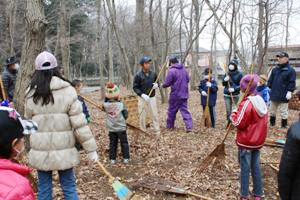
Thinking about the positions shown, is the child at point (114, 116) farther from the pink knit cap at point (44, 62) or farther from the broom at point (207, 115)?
the broom at point (207, 115)

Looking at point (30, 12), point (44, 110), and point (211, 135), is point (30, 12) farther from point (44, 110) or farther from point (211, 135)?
point (211, 135)

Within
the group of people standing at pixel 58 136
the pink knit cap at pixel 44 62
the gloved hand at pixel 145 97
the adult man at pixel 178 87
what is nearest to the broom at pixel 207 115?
the adult man at pixel 178 87

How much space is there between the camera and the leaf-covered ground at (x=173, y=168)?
4.47 metres

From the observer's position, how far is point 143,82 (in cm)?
757

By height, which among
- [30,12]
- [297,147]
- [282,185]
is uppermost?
[30,12]

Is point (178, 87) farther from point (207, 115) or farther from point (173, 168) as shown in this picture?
point (173, 168)

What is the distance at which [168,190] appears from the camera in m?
4.34

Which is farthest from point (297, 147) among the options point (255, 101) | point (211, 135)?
point (211, 135)

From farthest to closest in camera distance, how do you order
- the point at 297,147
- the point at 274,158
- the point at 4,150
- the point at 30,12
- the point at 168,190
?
the point at 274,158 → the point at 30,12 → the point at 168,190 → the point at 297,147 → the point at 4,150

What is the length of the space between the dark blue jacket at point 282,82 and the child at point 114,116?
475cm

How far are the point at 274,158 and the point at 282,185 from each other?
13.0 feet

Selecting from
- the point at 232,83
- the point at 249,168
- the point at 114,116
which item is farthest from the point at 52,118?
the point at 232,83

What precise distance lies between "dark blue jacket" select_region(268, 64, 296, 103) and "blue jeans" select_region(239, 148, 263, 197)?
4.66 meters

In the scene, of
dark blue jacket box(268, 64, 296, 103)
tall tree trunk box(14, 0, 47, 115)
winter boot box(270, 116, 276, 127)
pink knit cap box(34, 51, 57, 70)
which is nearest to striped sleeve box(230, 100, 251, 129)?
pink knit cap box(34, 51, 57, 70)
